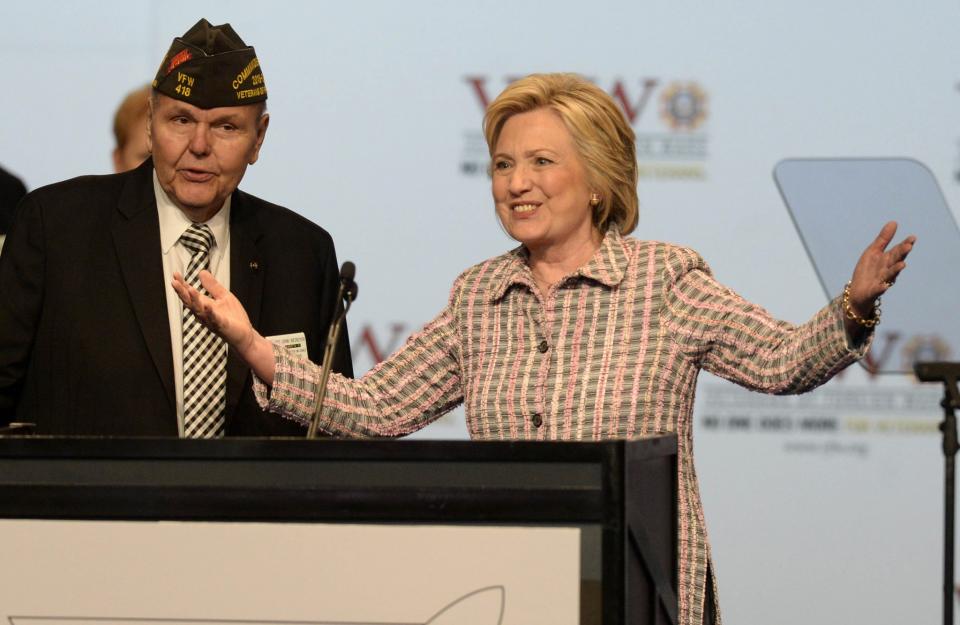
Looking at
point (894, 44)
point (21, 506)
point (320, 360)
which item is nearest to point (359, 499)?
point (21, 506)

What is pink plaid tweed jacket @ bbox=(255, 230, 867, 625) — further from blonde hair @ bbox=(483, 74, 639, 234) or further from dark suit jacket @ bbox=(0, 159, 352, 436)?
dark suit jacket @ bbox=(0, 159, 352, 436)

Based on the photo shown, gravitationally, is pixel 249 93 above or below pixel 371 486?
above

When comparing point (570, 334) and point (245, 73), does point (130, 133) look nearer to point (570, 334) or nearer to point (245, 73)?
point (245, 73)

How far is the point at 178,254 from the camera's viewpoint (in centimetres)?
264

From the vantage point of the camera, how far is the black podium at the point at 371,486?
171 cm

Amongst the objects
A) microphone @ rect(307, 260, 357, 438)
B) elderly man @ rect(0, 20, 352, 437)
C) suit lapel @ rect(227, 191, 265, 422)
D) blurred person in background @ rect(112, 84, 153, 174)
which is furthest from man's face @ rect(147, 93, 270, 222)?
blurred person in background @ rect(112, 84, 153, 174)

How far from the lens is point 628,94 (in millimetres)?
3885

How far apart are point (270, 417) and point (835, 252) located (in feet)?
6.17

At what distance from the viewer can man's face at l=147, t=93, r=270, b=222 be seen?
2570 mm

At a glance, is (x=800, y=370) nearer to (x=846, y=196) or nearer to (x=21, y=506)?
(x=21, y=506)

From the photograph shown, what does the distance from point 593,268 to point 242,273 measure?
72cm

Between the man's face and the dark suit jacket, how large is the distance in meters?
0.10

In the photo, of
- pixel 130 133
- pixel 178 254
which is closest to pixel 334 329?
pixel 178 254

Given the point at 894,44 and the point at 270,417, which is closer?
the point at 270,417
